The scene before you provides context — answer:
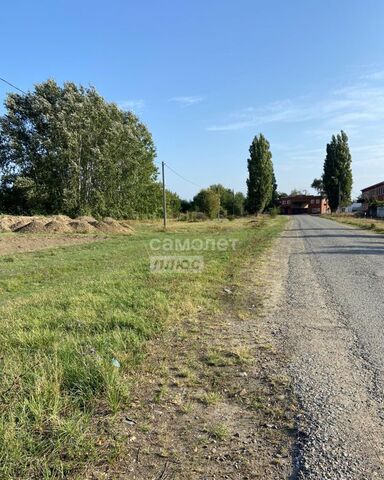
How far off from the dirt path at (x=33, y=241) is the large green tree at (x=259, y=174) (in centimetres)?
4665

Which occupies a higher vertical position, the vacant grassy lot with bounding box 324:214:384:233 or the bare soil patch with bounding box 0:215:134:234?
the bare soil patch with bounding box 0:215:134:234

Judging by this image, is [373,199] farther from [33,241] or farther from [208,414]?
[208,414]

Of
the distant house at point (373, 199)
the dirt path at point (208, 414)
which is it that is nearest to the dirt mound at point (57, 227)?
the dirt path at point (208, 414)

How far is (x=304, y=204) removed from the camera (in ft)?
398

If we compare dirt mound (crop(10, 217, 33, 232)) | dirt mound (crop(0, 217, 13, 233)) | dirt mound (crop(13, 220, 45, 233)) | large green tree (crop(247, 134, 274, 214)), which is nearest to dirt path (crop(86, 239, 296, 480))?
dirt mound (crop(13, 220, 45, 233))

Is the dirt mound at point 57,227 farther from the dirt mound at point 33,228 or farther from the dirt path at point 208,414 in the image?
the dirt path at point 208,414

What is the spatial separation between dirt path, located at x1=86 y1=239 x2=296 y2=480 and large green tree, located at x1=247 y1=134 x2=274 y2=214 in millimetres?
63635

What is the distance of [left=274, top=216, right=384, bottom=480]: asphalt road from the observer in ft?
8.12

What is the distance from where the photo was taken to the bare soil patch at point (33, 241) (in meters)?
17.7

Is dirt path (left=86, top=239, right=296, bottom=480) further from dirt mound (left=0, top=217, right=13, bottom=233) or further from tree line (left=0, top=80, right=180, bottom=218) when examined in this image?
tree line (left=0, top=80, right=180, bottom=218)

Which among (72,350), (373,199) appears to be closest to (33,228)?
(72,350)

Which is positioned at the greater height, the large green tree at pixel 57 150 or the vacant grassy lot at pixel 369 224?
the large green tree at pixel 57 150

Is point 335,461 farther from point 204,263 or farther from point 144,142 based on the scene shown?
point 144,142

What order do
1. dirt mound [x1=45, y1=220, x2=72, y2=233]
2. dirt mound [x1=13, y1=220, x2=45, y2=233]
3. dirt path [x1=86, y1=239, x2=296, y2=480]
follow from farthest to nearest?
1. dirt mound [x1=45, y1=220, x2=72, y2=233]
2. dirt mound [x1=13, y1=220, x2=45, y2=233]
3. dirt path [x1=86, y1=239, x2=296, y2=480]
